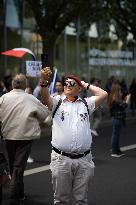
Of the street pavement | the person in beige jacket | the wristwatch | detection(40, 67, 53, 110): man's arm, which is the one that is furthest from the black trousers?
the wristwatch

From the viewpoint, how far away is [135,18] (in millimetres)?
26688

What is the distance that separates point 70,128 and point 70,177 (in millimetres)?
521

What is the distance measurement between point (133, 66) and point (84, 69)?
6953 mm

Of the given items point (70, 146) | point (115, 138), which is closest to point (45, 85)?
point (70, 146)

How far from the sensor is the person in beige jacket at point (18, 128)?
7414 mm

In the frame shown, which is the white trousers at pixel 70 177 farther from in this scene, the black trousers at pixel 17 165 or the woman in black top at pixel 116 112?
the woman in black top at pixel 116 112

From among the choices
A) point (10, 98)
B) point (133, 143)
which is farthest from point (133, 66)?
point (10, 98)

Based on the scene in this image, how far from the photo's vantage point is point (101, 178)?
9672 millimetres

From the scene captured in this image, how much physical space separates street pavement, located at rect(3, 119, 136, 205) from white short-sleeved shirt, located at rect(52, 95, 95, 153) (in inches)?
82.5

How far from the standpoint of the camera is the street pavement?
8.07m

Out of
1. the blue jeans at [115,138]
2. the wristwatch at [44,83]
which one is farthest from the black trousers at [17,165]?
the blue jeans at [115,138]

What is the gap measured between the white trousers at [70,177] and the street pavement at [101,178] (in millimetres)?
1885

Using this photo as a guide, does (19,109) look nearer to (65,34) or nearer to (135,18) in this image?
(135,18)

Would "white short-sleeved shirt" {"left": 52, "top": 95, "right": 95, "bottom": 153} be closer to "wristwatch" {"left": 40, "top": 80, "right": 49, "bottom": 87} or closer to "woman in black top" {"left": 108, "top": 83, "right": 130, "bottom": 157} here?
"wristwatch" {"left": 40, "top": 80, "right": 49, "bottom": 87}
